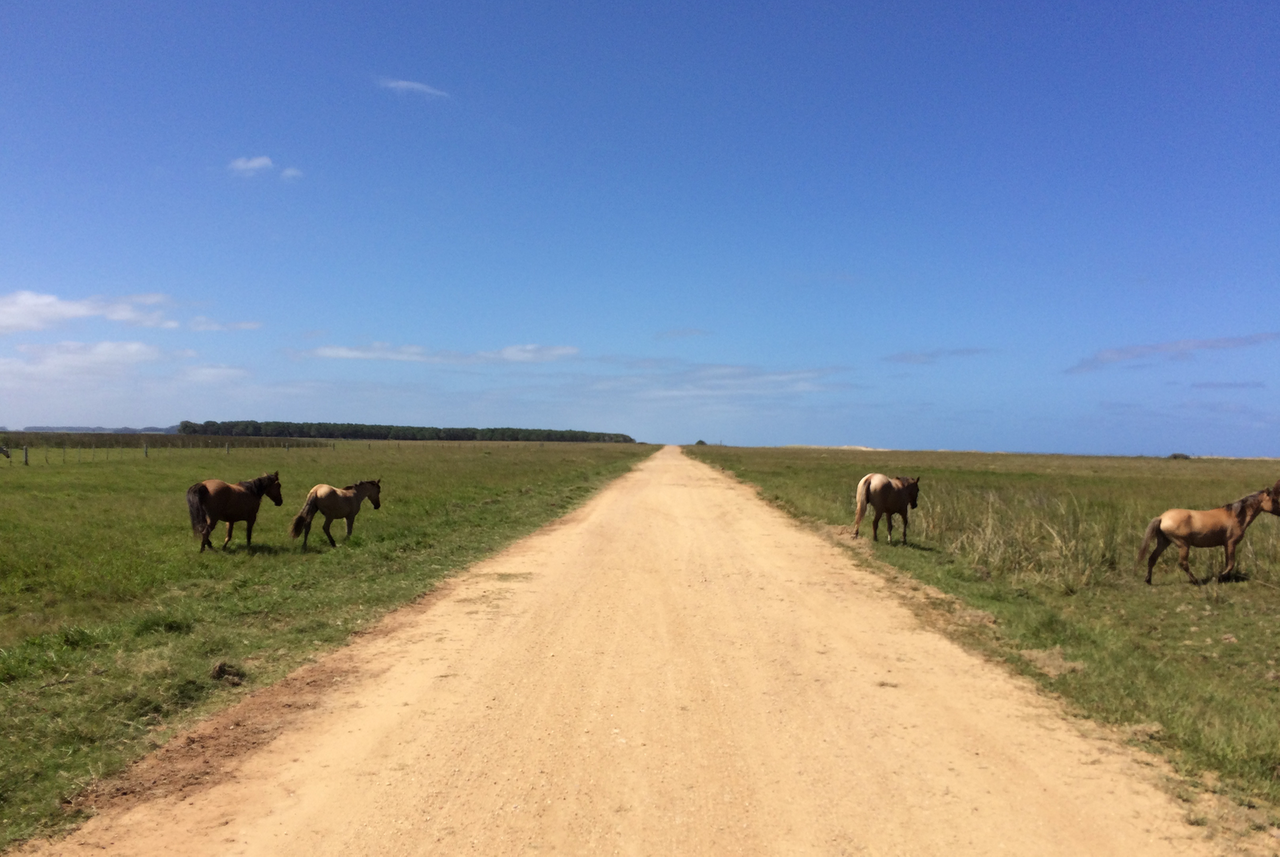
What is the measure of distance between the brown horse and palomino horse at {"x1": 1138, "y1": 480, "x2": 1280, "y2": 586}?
1699 cm

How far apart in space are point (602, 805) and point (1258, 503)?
47.3 feet

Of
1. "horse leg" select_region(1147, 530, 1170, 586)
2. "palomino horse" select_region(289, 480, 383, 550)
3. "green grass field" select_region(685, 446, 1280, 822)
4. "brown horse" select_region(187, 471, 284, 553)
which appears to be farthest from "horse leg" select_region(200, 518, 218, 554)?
"horse leg" select_region(1147, 530, 1170, 586)

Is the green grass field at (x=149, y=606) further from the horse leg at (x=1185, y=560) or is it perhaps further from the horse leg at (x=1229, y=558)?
the horse leg at (x=1229, y=558)

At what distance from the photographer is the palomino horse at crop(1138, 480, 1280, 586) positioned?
41.9 feet

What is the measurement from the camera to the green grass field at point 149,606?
17.7 feet

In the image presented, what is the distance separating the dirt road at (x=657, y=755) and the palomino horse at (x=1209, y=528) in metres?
6.98

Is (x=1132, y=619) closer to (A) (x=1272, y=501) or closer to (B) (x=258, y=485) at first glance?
(A) (x=1272, y=501)

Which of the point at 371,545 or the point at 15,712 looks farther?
the point at 371,545

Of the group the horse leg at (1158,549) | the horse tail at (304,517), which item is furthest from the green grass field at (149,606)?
the horse leg at (1158,549)

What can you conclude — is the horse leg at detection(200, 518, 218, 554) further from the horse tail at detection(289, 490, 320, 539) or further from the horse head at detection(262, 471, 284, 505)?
the horse head at detection(262, 471, 284, 505)

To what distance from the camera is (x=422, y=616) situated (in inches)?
365

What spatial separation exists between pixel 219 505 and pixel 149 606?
4737mm

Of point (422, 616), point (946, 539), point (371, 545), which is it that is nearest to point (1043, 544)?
point (946, 539)

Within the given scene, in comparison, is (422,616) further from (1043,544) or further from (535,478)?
(535,478)
